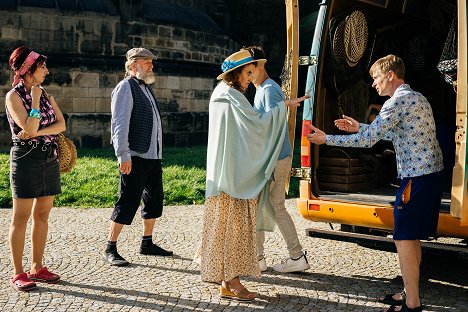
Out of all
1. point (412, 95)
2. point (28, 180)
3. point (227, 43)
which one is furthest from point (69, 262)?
point (227, 43)

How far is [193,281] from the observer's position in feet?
18.4

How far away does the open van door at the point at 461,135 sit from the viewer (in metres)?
4.73

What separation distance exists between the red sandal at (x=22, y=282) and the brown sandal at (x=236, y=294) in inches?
55.3

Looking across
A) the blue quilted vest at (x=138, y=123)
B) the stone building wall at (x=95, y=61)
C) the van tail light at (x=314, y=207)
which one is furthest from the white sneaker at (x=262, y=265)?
the stone building wall at (x=95, y=61)

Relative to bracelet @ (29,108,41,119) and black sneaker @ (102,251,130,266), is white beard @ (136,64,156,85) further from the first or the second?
black sneaker @ (102,251,130,266)

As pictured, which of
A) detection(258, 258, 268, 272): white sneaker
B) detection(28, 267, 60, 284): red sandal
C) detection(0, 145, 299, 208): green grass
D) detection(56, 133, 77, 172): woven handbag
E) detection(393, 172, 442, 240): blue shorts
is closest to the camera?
detection(393, 172, 442, 240): blue shorts

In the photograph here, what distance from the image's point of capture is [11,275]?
569 centimetres

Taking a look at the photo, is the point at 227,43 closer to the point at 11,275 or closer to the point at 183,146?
the point at 183,146

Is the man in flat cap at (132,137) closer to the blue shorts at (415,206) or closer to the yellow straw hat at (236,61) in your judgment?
the yellow straw hat at (236,61)

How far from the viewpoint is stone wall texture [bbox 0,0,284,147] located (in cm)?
1698

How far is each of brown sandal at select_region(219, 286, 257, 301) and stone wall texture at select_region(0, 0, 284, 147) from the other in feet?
41.3

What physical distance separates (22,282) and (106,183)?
5.99 metres

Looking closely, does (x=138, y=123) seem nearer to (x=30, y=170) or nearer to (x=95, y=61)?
(x=30, y=170)

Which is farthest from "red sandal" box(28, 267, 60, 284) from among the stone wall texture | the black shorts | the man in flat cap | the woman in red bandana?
the stone wall texture
